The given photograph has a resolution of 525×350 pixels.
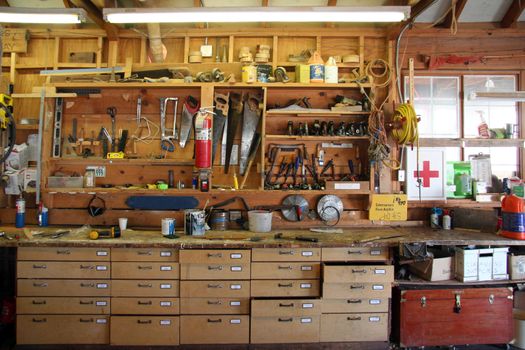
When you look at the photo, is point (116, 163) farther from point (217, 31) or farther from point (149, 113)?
point (217, 31)

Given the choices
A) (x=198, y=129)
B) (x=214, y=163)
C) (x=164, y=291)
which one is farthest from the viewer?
(x=214, y=163)

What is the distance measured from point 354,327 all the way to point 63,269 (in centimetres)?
231

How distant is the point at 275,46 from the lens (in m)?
3.32

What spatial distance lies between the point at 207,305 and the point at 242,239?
571 millimetres

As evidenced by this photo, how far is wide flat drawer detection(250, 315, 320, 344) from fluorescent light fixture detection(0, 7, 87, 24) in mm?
2825

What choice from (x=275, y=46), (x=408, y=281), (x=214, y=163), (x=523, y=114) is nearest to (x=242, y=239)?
(x=214, y=163)

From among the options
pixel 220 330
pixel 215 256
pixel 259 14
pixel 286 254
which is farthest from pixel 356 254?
pixel 259 14

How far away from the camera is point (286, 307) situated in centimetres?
265

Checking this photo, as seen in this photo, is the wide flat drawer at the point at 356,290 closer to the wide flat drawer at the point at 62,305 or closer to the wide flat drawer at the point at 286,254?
the wide flat drawer at the point at 286,254

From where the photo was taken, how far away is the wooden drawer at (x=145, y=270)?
8.66 feet

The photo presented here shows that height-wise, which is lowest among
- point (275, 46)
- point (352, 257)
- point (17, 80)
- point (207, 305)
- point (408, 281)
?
point (207, 305)

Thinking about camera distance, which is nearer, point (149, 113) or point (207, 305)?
point (207, 305)

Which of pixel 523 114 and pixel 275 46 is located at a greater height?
pixel 275 46

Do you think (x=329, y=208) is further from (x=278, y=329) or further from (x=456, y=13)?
(x=456, y=13)
